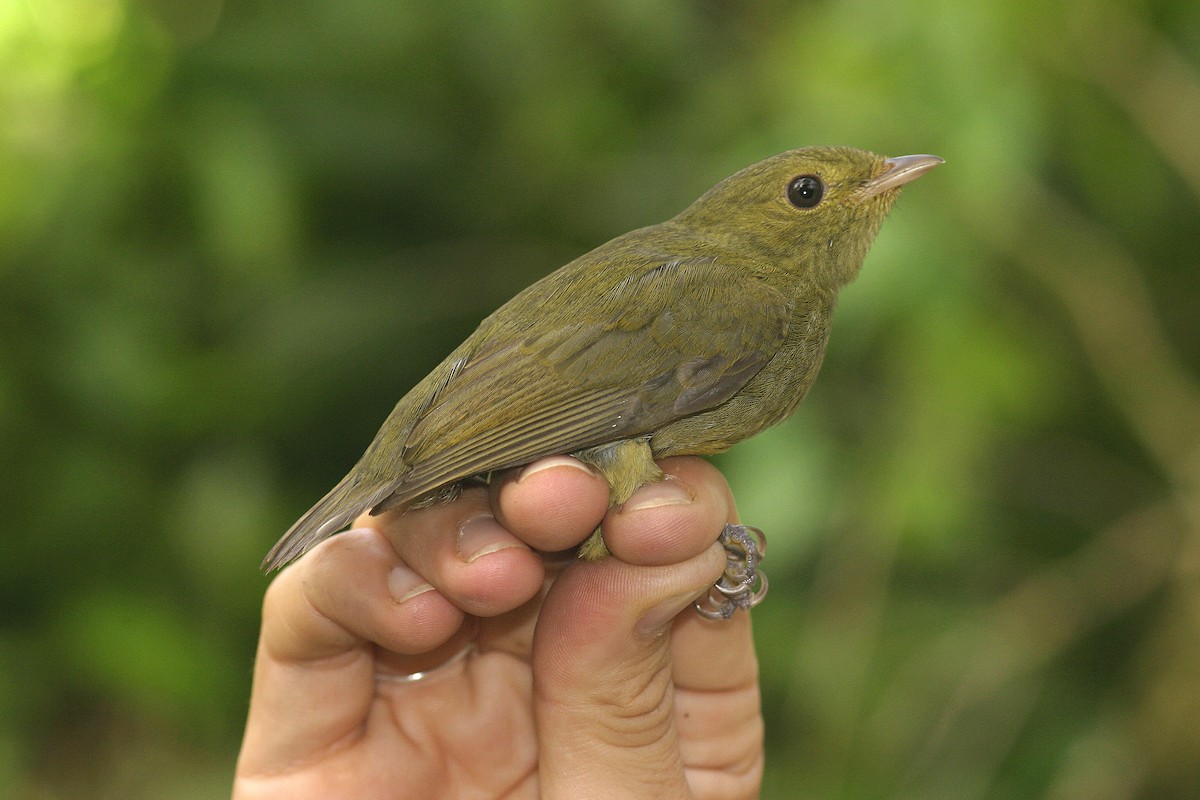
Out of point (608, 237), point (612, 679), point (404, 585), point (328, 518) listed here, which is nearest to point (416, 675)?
point (404, 585)

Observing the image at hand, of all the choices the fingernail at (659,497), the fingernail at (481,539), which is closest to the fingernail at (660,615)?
the fingernail at (659,497)

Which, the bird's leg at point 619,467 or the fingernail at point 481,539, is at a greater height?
the bird's leg at point 619,467

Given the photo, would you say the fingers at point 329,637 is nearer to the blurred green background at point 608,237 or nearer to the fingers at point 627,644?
the fingers at point 627,644

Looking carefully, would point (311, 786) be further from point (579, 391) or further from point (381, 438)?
point (579, 391)

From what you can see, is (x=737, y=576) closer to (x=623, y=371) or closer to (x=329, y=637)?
(x=623, y=371)

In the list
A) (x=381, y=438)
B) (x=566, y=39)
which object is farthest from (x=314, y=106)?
(x=381, y=438)

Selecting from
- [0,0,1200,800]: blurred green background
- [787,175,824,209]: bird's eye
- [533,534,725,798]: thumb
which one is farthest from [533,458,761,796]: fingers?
[0,0,1200,800]: blurred green background

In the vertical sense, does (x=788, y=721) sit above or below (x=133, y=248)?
below

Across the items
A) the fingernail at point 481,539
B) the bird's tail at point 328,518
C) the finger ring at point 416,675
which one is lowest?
the finger ring at point 416,675
